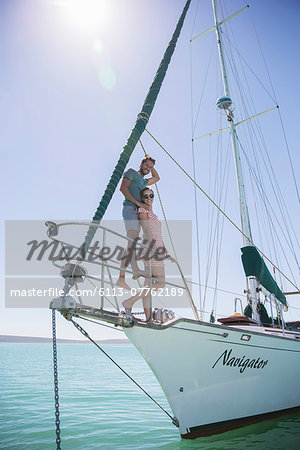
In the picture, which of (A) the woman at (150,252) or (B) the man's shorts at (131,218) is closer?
(A) the woman at (150,252)

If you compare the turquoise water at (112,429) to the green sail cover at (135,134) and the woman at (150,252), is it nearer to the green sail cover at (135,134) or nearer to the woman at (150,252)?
the woman at (150,252)

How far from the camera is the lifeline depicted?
5219 mm

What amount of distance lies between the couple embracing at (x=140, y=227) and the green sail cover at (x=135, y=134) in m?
0.35

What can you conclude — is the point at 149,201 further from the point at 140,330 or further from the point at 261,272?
the point at 261,272

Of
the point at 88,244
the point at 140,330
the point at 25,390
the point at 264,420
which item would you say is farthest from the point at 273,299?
the point at 25,390

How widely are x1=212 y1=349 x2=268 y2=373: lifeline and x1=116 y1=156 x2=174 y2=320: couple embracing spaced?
1.91 m

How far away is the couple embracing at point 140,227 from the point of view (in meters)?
4.46

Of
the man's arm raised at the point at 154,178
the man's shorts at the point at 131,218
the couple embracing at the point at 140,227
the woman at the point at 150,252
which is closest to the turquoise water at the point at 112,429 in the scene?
the woman at the point at 150,252

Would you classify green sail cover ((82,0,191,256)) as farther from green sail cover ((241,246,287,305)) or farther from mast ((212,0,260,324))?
green sail cover ((241,246,287,305))

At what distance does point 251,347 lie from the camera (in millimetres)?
5633

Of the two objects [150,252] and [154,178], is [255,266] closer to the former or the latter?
[154,178]

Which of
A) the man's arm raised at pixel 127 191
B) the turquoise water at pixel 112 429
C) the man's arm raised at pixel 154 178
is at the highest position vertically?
the man's arm raised at pixel 154 178

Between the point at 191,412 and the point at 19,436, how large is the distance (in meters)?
3.86

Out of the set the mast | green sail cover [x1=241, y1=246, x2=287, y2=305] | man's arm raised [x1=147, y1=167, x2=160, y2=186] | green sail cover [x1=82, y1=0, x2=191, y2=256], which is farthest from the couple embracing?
green sail cover [x1=241, y1=246, x2=287, y2=305]
